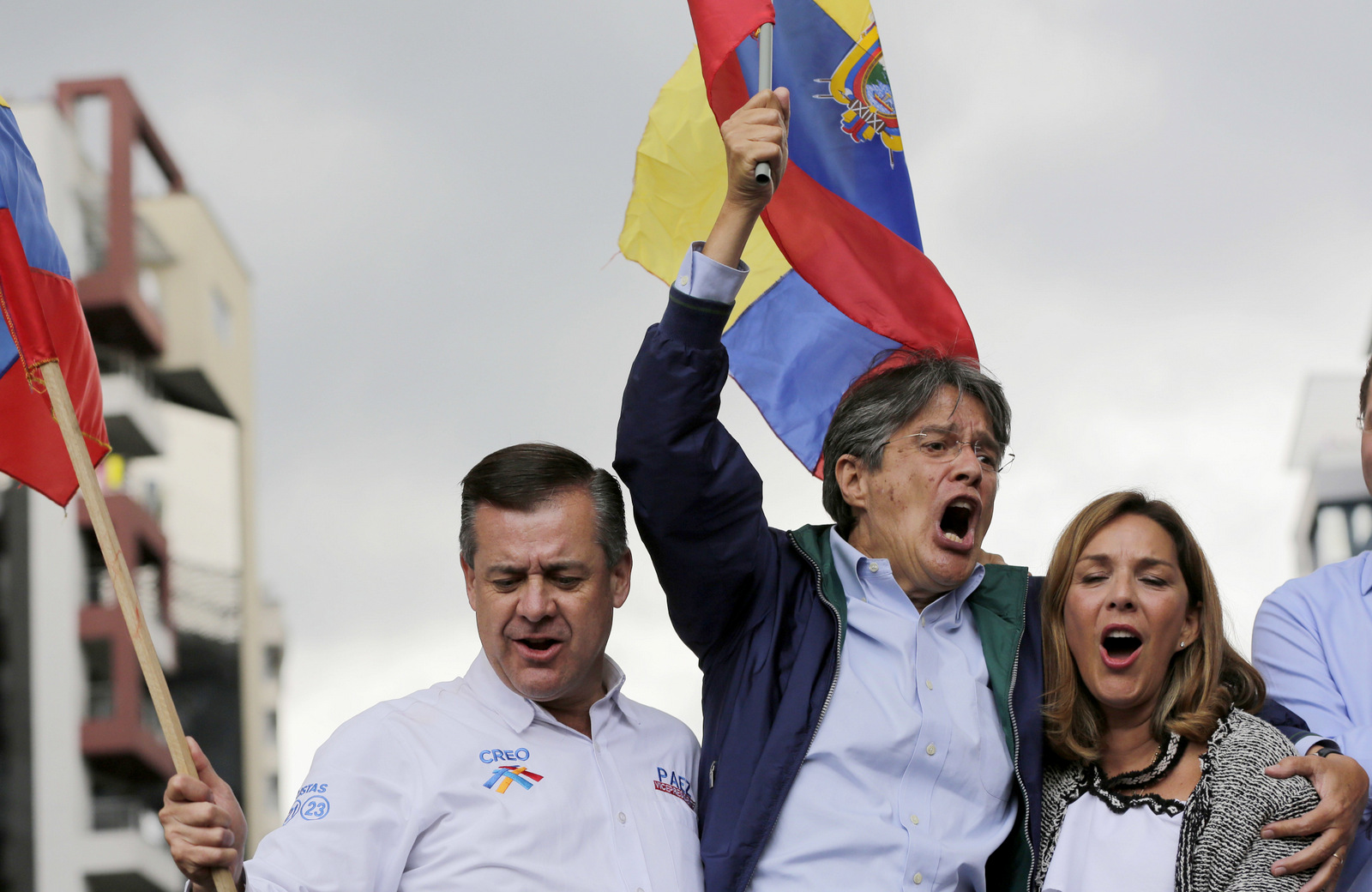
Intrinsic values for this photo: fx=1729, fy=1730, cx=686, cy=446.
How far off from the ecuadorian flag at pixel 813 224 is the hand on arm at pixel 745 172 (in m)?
1.36

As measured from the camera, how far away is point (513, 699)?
15.3ft

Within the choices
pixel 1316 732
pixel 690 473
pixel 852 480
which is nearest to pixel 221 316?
pixel 852 480

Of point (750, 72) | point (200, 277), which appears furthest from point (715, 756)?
point (200, 277)

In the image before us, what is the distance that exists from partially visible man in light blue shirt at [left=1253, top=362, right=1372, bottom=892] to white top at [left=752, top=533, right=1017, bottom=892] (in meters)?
0.89

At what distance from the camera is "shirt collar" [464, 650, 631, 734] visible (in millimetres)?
4625

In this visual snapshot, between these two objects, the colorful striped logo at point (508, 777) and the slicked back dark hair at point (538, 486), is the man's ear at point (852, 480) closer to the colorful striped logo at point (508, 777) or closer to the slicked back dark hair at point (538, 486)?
the slicked back dark hair at point (538, 486)

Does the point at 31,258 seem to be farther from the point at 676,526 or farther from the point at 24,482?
the point at 676,526

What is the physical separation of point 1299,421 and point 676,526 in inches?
1399

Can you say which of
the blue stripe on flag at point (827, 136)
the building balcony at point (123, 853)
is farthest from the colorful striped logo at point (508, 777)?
the building balcony at point (123, 853)

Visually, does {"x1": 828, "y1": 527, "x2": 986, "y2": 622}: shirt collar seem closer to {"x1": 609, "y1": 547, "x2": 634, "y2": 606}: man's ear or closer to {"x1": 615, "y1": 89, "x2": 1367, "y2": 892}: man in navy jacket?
{"x1": 615, "y1": 89, "x2": 1367, "y2": 892}: man in navy jacket

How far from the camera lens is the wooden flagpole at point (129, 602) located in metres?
4.02

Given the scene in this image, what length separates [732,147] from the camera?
451 cm

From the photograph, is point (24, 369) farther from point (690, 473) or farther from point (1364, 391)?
point (1364, 391)

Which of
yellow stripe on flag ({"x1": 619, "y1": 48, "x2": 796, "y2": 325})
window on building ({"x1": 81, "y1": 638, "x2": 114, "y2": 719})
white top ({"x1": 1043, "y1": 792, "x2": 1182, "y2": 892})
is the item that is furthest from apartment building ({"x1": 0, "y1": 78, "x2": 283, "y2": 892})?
white top ({"x1": 1043, "y1": 792, "x2": 1182, "y2": 892})
